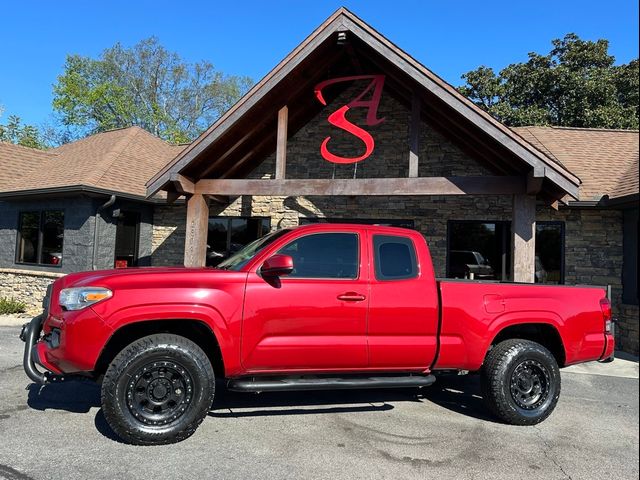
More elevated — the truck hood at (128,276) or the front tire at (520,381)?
the truck hood at (128,276)

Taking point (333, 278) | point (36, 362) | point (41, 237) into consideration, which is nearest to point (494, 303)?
point (333, 278)

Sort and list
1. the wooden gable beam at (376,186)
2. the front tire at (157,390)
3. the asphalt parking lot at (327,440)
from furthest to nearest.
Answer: the wooden gable beam at (376,186)
the front tire at (157,390)
the asphalt parking lot at (327,440)

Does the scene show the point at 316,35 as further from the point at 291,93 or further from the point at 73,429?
the point at 73,429

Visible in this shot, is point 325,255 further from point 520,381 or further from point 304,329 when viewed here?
point 520,381

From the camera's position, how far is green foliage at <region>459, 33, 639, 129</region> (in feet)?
75.0

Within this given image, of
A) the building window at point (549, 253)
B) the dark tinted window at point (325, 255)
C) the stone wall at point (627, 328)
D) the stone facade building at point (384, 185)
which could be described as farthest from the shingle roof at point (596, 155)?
the dark tinted window at point (325, 255)

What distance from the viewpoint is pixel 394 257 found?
15.6 ft

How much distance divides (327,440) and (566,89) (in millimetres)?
25594

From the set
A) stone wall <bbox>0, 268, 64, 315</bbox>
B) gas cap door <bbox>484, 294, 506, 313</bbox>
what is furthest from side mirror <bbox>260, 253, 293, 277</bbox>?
stone wall <bbox>0, 268, 64, 315</bbox>

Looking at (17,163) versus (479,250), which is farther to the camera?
(17,163)

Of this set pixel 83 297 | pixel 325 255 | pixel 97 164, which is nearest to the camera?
pixel 83 297

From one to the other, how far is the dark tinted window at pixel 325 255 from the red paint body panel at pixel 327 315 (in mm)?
72

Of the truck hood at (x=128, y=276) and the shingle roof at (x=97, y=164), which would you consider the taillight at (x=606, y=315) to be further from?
the shingle roof at (x=97, y=164)

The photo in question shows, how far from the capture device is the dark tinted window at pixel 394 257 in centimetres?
464
